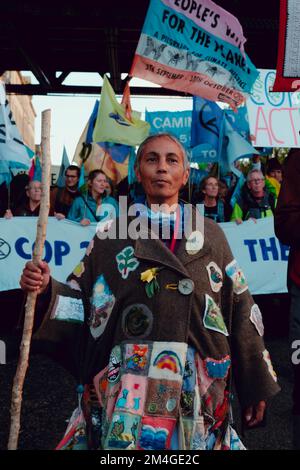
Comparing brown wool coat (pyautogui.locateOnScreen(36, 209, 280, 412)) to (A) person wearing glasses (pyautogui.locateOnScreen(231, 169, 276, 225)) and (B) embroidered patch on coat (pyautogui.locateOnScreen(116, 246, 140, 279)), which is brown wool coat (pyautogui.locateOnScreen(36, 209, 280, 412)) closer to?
(B) embroidered patch on coat (pyautogui.locateOnScreen(116, 246, 140, 279))

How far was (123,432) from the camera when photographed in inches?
66.8

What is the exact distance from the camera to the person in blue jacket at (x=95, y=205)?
6340mm

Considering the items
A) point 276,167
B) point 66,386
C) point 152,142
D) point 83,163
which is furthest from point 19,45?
point 152,142

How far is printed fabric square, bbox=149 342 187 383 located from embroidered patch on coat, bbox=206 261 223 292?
26 cm

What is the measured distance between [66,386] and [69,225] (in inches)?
87.8

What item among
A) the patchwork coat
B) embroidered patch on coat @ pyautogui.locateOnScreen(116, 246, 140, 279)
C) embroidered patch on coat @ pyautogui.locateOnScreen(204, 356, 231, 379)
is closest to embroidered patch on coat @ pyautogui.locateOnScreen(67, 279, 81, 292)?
the patchwork coat

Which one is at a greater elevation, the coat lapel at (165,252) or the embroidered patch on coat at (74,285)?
the coat lapel at (165,252)

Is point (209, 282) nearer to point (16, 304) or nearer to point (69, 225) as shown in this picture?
point (69, 225)

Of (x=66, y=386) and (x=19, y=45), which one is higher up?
(x=19, y=45)

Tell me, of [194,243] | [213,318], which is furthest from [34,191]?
[213,318]

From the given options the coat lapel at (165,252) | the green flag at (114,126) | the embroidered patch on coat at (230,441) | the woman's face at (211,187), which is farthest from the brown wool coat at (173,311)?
the green flag at (114,126)

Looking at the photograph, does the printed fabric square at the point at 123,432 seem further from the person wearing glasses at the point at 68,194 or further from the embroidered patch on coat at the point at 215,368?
the person wearing glasses at the point at 68,194

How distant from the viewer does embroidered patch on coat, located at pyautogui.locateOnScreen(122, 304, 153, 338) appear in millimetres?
1779
